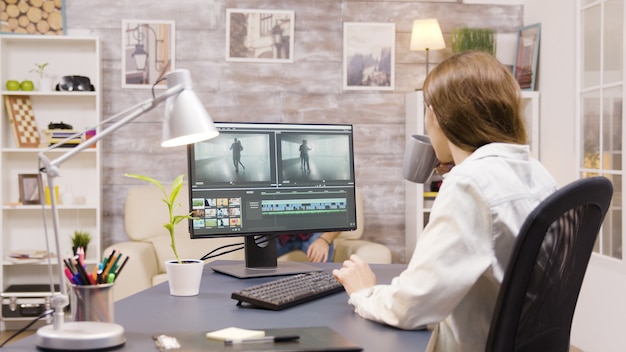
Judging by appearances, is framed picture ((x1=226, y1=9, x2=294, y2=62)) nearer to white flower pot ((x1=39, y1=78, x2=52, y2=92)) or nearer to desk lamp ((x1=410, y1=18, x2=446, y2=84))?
desk lamp ((x1=410, y1=18, x2=446, y2=84))

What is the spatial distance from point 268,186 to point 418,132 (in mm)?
2282

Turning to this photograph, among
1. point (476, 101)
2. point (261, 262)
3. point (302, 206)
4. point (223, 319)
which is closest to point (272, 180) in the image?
point (302, 206)

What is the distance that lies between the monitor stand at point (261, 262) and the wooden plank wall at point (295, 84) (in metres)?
2.47

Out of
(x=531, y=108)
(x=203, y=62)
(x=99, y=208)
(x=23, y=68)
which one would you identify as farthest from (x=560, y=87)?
(x=23, y=68)

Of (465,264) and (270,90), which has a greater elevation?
(270,90)

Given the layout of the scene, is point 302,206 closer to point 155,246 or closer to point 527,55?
point 155,246

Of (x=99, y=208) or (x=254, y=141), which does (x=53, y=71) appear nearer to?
(x=99, y=208)

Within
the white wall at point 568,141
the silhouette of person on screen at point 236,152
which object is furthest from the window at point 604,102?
the silhouette of person on screen at point 236,152

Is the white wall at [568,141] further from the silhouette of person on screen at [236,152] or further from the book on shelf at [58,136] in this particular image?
the book on shelf at [58,136]

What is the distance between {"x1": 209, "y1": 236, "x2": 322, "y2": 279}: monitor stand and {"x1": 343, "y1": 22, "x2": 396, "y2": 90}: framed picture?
2.58 metres

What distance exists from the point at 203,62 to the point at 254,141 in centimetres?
249

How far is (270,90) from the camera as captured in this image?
4824 mm

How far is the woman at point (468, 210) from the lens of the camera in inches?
54.1

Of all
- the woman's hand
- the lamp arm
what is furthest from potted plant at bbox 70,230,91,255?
the lamp arm
